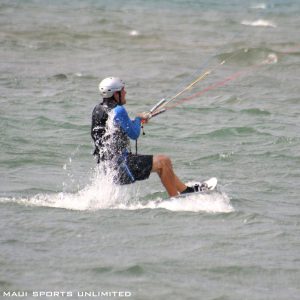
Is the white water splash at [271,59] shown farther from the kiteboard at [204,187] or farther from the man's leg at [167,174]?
the man's leg at [167,174]

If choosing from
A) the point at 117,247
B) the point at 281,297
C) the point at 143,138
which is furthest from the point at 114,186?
the point at 143,138

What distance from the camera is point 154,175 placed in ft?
46.0

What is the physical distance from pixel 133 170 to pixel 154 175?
2.31 meters

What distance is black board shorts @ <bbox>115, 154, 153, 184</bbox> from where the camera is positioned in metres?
11.7

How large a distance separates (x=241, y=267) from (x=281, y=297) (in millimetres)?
760

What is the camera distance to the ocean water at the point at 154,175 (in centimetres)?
905

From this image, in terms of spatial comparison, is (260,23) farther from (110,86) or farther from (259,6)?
(110,86)

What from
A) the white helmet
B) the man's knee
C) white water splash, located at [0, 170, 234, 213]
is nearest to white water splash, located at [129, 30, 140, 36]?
white water splash, located at [0, 170, 234, 213]

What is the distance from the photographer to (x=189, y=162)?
15.0m

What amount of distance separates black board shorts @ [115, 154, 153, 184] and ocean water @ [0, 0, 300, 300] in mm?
214

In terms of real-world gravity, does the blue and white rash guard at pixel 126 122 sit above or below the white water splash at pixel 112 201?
above

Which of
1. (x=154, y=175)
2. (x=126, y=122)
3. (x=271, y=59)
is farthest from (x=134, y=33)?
(x=126, y=122)

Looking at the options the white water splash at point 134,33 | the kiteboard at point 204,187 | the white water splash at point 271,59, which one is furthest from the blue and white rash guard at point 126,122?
the white water splash at point 134,33

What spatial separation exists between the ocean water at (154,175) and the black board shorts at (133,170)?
214 millimetres
